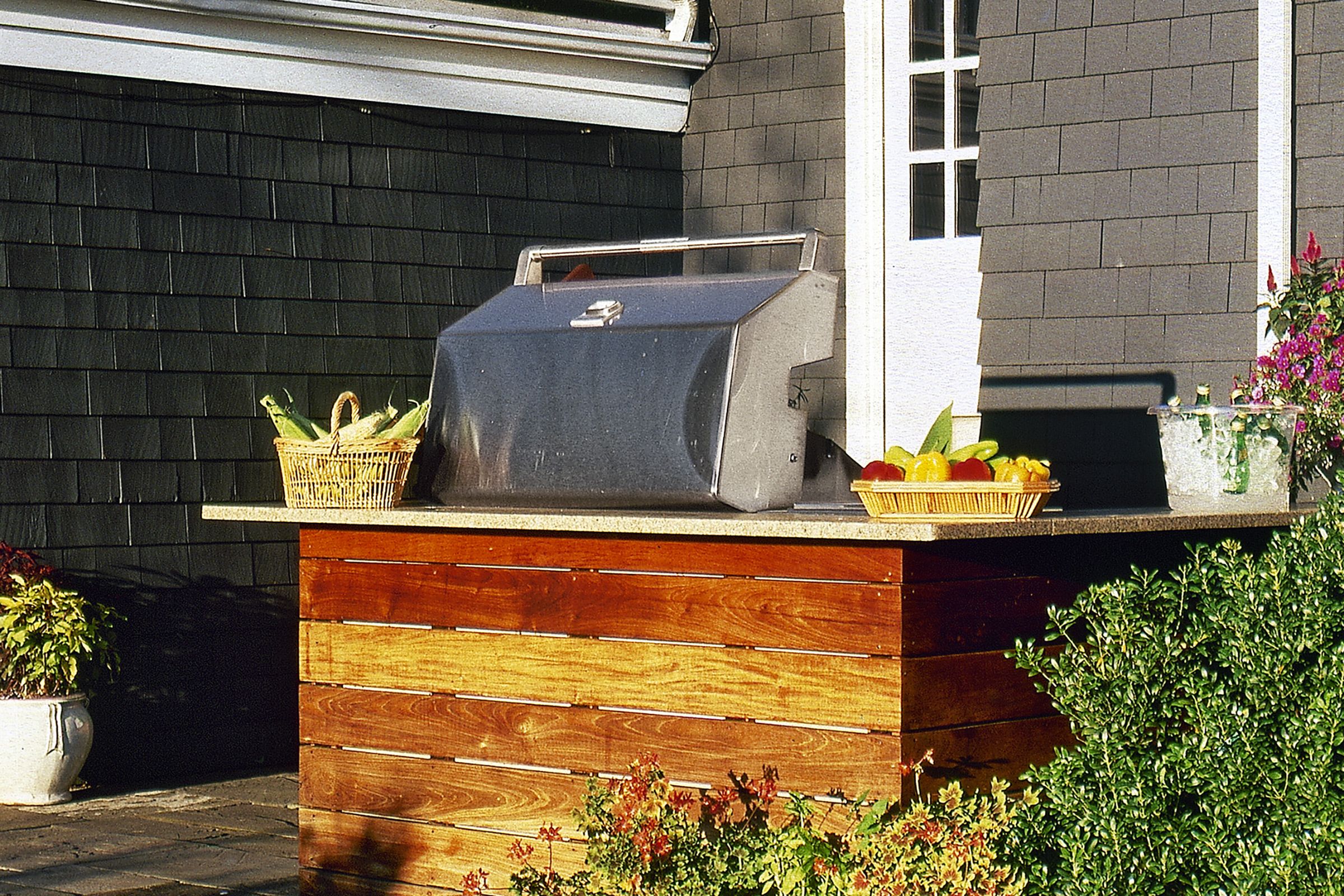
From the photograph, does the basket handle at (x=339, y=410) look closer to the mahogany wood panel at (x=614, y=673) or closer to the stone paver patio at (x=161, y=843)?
the mahogany wood panel at (x=614, y=673)

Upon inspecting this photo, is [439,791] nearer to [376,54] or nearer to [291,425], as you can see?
[291,425]

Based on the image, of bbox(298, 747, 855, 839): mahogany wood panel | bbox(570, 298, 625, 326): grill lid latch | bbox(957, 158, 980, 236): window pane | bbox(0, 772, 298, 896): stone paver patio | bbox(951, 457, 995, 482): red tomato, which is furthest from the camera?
bbox(957, 158, 980, 236): window pane

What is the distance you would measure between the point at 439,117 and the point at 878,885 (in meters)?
4.71

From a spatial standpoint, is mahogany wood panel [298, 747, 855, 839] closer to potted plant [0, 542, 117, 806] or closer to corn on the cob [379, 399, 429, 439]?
corn on the cob [379, 399, 429, 439]

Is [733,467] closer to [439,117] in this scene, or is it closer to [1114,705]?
[1114,705]

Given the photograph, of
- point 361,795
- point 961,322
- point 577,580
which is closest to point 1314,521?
point 577,580

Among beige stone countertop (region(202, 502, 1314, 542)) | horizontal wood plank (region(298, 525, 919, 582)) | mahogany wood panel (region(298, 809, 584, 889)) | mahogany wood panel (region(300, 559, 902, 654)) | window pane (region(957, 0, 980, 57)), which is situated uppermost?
window pane (region(957, 0, 980, 57))

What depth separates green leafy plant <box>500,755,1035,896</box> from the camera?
10.5 ft

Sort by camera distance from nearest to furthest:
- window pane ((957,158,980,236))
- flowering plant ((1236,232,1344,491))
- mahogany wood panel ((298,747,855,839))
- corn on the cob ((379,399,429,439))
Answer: mahogany wood panel ((298,747,855,839))
corn on the cob ((379,399,429,439))
flowering plant ((1236,232,1344,491))
window pane ((957,158,980,236))

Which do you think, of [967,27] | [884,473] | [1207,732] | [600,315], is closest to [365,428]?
[600,315]

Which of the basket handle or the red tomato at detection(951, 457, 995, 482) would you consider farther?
the basket handle

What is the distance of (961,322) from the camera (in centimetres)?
700

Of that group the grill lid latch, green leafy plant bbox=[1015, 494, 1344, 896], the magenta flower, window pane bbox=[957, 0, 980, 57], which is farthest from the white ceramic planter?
the magenta flower

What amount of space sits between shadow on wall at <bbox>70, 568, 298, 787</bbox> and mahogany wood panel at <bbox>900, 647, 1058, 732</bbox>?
3.72 meters
